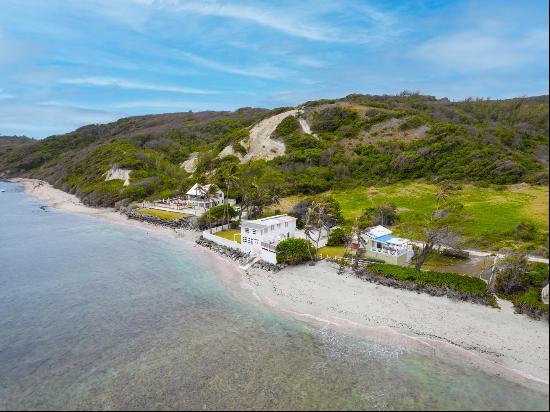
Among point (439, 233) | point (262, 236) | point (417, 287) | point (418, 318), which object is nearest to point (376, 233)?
point (439, 233)

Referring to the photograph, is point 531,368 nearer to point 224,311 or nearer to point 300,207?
point 224,311

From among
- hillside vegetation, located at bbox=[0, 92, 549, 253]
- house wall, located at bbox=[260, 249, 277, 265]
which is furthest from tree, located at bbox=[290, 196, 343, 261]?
hillside vegetation, located at bbox=[0, 92, 549, 253]

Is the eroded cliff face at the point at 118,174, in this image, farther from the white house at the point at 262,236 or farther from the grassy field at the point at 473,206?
the white house at the point at 262,236

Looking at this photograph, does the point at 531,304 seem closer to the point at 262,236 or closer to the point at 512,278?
Result: the point at 512,278

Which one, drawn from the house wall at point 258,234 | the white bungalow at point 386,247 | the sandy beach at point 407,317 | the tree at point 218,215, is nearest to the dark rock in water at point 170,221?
the tree at point 218,215

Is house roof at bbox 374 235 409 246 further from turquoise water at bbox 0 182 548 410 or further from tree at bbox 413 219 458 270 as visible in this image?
turquoise water at bbox 0 182 548 410
